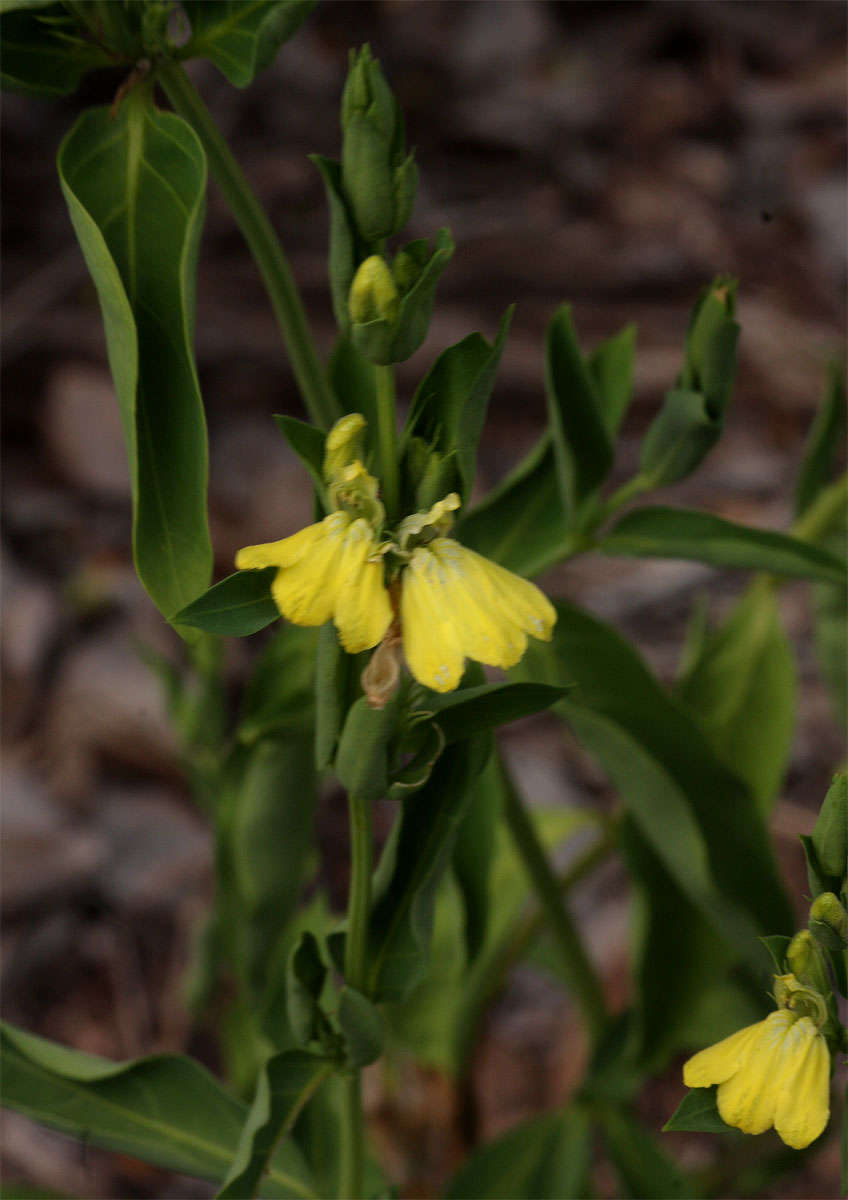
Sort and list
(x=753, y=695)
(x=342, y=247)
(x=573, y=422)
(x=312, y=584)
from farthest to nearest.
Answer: (x=753, y=695) → (x=573, y=422) → (x=342, y=247) → (x=312, y=584)

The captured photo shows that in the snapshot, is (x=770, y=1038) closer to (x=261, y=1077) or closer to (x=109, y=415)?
(x=261, y=1077)

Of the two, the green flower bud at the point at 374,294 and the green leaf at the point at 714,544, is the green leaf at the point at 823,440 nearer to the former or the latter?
the green leaf at the point at 714,544

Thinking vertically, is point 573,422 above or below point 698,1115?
above

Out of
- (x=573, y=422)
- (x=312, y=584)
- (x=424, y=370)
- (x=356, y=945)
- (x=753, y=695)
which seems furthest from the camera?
(x=424, y=370)

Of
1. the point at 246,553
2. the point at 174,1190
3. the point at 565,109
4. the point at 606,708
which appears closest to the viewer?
the point at 246,553

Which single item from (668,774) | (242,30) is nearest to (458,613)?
(242,30)

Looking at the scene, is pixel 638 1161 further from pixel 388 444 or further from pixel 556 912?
pixel 388 444

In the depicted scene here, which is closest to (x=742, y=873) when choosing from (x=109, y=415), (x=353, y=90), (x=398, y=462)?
(x=398, y=462)

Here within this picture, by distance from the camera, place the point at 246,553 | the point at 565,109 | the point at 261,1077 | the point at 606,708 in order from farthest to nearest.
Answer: the point at 565,109 → the point at 606,708 → the point at 261,1077 → the point at 246,553

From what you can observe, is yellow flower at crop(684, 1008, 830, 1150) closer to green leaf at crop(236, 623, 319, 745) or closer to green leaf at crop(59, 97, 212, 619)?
green leaf at crop(59, 97, 212, 619)
